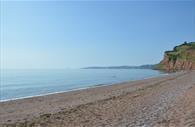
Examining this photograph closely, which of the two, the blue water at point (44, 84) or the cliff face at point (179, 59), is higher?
the cliff face at point (179, 59)

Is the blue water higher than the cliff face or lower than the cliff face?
lower

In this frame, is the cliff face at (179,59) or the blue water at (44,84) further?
the cliff face at (179,59)

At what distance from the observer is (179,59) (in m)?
150

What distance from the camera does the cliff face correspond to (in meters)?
140

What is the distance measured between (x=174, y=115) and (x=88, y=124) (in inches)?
140

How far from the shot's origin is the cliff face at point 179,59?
461 ft

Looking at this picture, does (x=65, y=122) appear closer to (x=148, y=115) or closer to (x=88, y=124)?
(x=88, y=124)

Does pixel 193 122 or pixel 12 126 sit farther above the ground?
pixel 193 122

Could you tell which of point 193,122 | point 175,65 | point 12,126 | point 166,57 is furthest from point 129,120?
point 166,57

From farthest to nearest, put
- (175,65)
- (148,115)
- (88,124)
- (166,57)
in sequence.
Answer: (166,57) < (175,65) < (148,115) < (88,124)

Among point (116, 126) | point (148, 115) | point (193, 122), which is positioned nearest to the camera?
point (193, 122)

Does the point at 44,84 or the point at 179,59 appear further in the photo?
the point at 179,59

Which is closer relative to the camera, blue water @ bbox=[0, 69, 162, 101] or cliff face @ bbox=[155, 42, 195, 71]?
blue water @ bbox=[0, 69, 162, 101]

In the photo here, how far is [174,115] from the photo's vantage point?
11.1 meters
